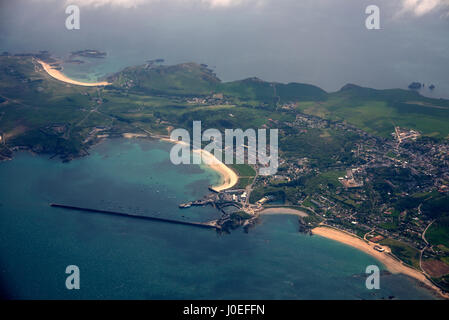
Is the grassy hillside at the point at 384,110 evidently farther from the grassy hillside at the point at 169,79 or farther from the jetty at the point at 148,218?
the jetty at the point at 148,218

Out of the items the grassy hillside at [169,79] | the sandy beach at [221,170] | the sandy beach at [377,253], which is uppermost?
the grassy hillside at [169,79]

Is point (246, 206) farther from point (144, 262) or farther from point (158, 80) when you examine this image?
point (158, 80)

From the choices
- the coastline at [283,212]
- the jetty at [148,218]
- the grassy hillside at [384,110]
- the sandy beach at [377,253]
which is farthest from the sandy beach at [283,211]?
the grassy hillside at [384,110]

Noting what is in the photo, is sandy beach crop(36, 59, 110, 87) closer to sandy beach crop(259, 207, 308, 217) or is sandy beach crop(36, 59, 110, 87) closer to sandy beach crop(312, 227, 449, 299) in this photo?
sandy beach crop(259, 207, 308, 217)

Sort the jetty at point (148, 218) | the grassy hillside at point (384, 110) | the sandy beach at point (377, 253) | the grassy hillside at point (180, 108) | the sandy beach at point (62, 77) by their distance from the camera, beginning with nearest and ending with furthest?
the sandy beach at point (377, 253), the jetty at point (148, 218), the grassy hillside at point (180, 108), the grassy hillside at point (384, 110), the sandy beach at point (62, 77)

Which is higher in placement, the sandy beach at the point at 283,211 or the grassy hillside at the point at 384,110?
the grassy hillside at the point at 384,110

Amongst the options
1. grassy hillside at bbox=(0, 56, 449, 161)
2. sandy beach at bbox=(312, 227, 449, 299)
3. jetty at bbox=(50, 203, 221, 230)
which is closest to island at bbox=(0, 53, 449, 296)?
sandy beach at bbox=(312, 227, 449, 299)

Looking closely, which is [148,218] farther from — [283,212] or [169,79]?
[169,79]

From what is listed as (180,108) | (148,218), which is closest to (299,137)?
(180,108)
